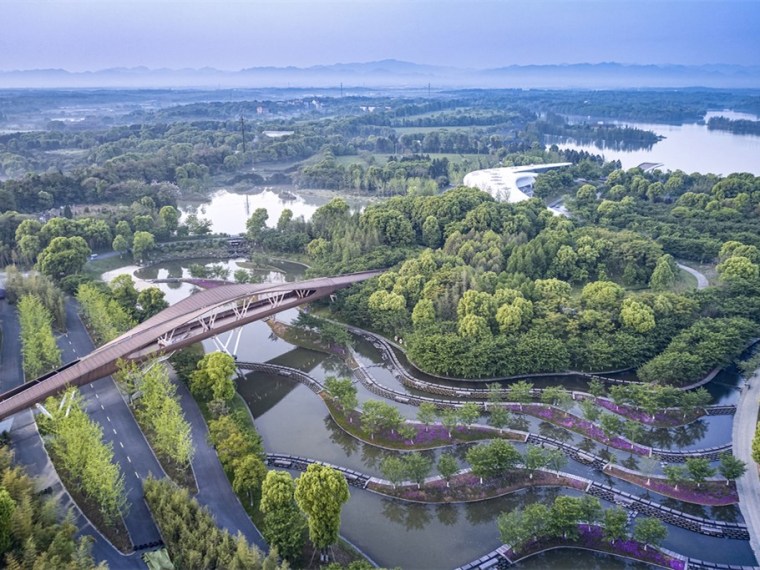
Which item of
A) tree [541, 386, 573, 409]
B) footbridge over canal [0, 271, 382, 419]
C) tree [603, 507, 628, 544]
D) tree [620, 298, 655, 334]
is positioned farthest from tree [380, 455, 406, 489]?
tree [620, 298, 655, 334]

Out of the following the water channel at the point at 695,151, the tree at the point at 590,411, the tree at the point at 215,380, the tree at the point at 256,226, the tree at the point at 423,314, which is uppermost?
the water channel at the point at 695,151

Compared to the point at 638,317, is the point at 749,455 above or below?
below

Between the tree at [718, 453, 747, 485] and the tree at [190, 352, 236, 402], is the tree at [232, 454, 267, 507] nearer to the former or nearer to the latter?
the tree at [190, 352, 236, 402]

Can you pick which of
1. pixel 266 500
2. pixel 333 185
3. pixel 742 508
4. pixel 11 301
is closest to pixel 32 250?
pixel 11 301

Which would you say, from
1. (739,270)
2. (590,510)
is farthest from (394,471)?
(739,270)

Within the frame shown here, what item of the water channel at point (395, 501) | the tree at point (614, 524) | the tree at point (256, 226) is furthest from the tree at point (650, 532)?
the tree at point (256, 226)

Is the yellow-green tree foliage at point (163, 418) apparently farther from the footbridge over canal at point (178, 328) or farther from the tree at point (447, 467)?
the tree at point (447, 467)

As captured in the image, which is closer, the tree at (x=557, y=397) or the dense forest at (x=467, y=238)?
the tree at (x=557, y=397)

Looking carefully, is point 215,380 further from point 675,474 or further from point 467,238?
point 467,238
